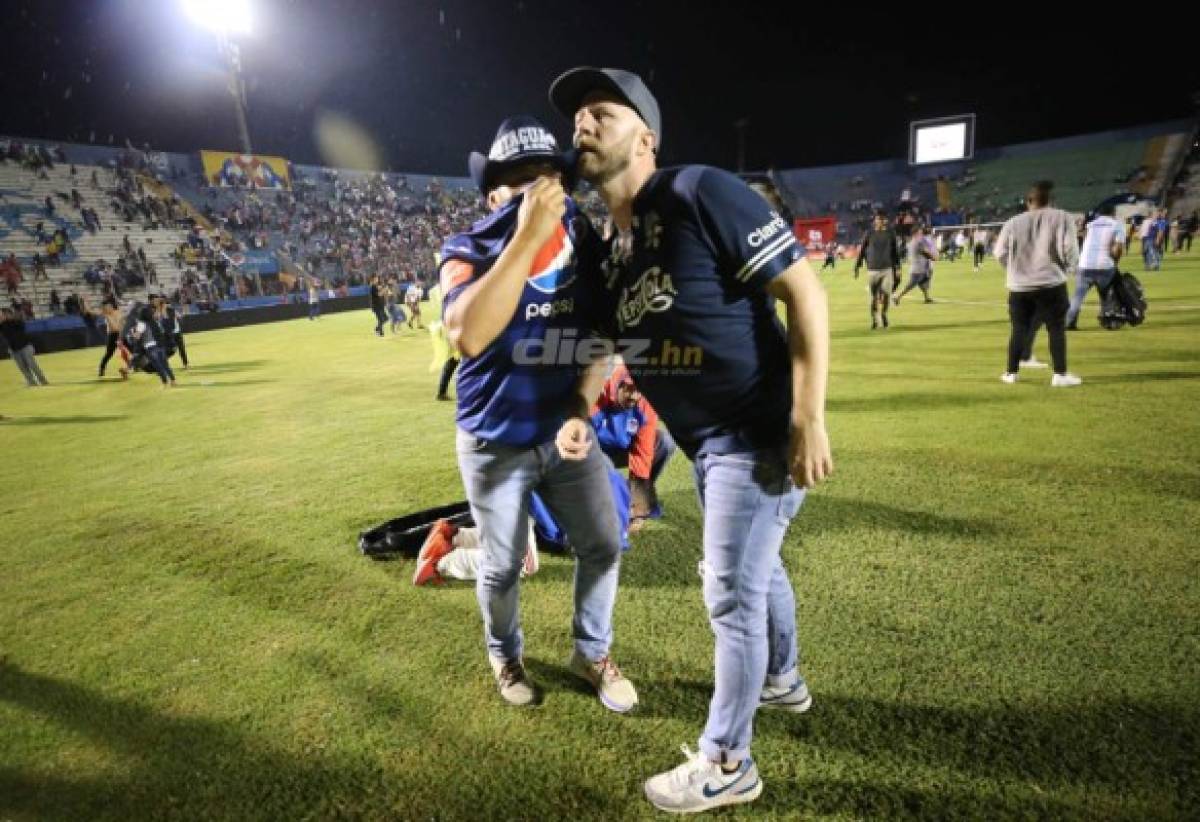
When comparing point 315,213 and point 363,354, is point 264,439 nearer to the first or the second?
point 363,354

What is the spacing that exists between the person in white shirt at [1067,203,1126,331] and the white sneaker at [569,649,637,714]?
9785 mm

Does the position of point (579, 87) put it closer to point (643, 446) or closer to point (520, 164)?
point (520, 164)

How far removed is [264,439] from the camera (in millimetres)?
7160

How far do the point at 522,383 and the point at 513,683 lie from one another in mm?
1328

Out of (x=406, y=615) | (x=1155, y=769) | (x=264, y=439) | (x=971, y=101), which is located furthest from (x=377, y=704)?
(x=971, y=101)

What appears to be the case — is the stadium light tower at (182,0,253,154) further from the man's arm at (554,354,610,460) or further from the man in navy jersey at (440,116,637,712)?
the man's arm at (554,354,610,460)

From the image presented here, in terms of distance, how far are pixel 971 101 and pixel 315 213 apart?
182 ft

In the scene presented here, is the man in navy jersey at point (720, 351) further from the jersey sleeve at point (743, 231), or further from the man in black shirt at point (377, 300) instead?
the man in black shirt at point (377, 300)

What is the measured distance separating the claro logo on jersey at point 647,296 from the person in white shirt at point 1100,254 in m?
9.83

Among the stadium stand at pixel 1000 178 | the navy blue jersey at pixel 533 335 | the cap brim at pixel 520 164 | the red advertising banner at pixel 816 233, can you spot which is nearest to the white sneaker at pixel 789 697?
the navy blue jersey at pixel 533 335

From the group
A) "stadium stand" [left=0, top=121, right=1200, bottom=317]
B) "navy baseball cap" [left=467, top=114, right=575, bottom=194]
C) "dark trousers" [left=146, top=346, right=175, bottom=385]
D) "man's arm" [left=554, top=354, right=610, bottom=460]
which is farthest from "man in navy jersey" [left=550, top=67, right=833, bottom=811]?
"stadium stand" [left=0, top=121, right=1200, bottom=317]

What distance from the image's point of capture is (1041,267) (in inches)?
238

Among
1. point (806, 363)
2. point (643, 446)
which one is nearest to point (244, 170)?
point (643, 446)

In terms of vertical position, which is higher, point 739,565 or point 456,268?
point 456,268
